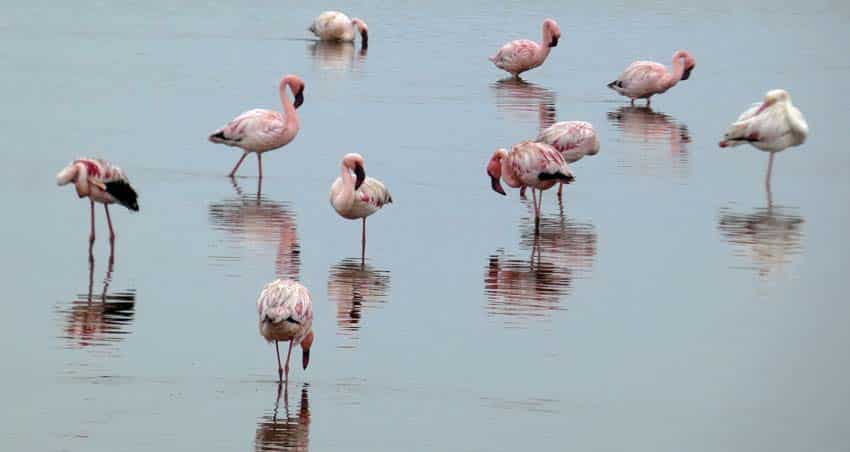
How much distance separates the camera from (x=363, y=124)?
2195 cm

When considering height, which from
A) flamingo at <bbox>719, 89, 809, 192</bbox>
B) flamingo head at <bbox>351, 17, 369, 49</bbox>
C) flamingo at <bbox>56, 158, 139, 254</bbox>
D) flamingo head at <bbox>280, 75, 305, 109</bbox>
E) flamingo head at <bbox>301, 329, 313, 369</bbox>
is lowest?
flamingo head at <bbox>301, 329, 313, 369</bbox>

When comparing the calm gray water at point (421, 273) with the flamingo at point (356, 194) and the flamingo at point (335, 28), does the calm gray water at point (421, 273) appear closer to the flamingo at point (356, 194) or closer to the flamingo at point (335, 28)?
the flamingo at point (356, 194)

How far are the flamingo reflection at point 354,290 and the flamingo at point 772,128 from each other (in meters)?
6.13

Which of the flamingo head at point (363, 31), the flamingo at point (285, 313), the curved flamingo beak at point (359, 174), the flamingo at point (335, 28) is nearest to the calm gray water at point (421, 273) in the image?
the flamingo at point (285, 313)

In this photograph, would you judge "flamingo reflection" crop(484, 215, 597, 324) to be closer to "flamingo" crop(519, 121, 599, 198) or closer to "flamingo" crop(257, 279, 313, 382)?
"flamingo" crop(519, 121, 599, 198)

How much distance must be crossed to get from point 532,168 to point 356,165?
2285mm

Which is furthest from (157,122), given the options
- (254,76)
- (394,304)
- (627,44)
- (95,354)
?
(627,44)

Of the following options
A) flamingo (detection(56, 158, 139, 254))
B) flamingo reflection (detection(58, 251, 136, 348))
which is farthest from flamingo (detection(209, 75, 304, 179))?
flamingo reflection (detection(58, 251, 136, 348))

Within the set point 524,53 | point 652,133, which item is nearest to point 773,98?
point 652,133

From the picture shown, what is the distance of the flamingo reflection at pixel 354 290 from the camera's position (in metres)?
12.8

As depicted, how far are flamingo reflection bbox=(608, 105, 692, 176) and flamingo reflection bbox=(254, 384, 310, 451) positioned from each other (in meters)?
9.77

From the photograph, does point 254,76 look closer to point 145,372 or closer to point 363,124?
point 363,124

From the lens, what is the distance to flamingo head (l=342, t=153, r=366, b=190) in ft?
47.4

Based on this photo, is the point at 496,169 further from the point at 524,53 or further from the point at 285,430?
the point at 524,53
